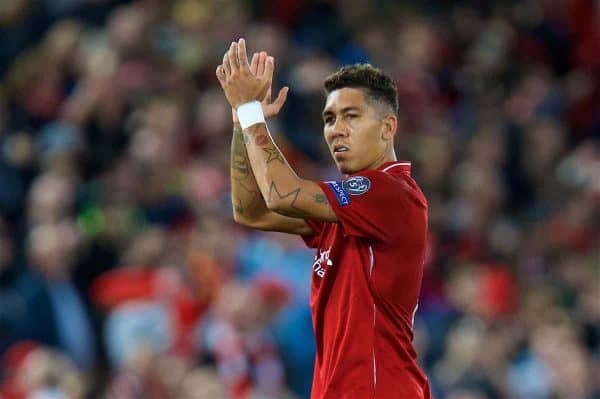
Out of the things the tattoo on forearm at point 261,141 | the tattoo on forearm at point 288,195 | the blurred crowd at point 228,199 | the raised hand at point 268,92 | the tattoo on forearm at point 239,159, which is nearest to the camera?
the tattoo on forearm at point 288,195

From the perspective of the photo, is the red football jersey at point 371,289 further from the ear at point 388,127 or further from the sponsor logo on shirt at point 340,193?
the ear at point 388,127

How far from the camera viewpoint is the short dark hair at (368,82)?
4.82 m

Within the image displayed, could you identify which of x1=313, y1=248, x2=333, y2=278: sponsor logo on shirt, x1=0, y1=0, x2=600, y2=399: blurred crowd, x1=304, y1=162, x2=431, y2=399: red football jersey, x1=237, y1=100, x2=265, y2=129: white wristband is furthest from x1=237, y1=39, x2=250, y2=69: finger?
x1=0, y1=0, x2=600, y2=399: blurred crowd

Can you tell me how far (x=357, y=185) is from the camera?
15.1 feet

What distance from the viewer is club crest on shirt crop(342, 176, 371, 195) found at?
4570 millimetres

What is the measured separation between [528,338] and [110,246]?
279 cm

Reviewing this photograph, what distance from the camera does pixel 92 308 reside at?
26.3 ft

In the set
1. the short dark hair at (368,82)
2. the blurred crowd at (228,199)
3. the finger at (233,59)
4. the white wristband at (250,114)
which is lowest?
the blurred crowd at (228,199)

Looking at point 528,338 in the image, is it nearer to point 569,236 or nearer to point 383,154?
point 569,236

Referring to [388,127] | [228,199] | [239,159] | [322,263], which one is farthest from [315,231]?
[228,199]

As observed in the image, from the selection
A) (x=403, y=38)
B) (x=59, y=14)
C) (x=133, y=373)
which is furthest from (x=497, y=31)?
(x=133, y=373)

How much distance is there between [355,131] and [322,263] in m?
0.49

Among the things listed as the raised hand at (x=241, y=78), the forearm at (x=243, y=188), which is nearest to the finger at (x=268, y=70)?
the raised hand at (x=241, y=78)

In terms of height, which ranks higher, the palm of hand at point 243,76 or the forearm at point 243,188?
the palm of hand at point 243,76
